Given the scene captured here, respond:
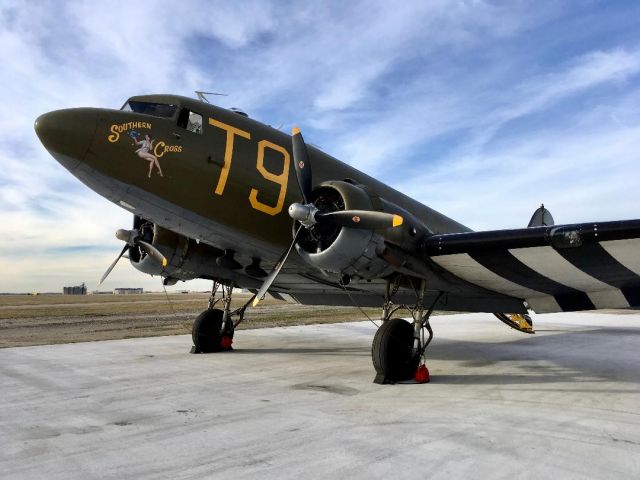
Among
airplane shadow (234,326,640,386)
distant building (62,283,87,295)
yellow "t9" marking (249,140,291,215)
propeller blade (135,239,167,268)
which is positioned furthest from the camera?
distant building (62,283,87,295)

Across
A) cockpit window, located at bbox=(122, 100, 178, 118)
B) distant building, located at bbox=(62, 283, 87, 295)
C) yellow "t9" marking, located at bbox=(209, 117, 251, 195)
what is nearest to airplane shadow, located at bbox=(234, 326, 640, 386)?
yellow "t9" marking, located at bbox=(209, 117, 251, 195)

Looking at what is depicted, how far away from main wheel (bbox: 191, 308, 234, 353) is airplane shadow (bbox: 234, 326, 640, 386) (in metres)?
0.48

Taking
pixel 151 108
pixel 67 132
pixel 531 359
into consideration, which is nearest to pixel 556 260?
pixel 531 359

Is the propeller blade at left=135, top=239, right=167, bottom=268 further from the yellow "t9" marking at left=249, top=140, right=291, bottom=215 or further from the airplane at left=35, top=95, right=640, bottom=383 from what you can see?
the yellow "t9" marking at left=249, top=140, right=291, bottom=215

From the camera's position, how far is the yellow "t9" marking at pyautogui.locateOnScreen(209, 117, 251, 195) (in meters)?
8.27

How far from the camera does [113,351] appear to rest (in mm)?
12445

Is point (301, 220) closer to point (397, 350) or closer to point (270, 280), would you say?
point (270, 280)

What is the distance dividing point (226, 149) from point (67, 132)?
254 centimetres

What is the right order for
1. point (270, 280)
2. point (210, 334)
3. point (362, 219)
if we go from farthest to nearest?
point (210, 334) → point (270, 280) → point (362, 219)

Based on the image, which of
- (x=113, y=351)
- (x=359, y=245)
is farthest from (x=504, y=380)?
(x=113, y=351)

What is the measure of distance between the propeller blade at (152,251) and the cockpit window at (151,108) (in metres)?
3.90

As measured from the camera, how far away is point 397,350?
8.47 meters

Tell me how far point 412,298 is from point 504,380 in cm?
317

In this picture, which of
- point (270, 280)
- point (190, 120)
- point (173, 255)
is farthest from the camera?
point (173, 255)
